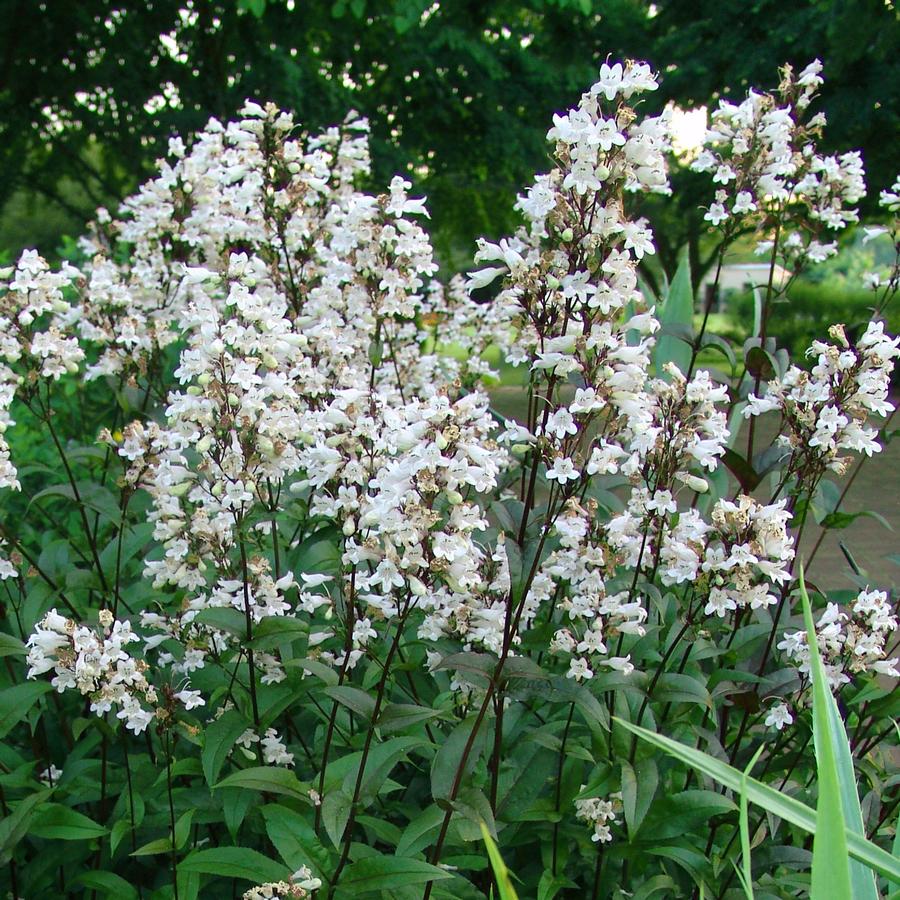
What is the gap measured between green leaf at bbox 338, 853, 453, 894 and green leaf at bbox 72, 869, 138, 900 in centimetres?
65

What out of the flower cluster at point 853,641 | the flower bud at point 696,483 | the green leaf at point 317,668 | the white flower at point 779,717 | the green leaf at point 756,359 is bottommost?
the green leaf at point 317,668

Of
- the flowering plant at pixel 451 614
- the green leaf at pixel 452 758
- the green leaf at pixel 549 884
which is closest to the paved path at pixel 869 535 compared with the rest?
the flowering plant at pixel 451 614

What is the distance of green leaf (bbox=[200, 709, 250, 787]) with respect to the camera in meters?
2.40

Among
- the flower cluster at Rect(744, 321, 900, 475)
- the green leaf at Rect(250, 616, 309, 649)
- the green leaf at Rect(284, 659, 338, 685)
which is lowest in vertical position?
the green leaf at Rect(284, 659, 338, 685)

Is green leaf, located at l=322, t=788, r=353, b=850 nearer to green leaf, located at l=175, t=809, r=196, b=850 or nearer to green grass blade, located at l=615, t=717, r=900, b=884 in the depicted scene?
green leaf, located at l=175, t=809, r=196, b=850

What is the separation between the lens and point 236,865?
235cm

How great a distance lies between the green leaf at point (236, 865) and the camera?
2.31 meters

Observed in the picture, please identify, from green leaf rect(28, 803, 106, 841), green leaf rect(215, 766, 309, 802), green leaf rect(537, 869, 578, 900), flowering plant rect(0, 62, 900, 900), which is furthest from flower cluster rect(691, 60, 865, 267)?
green leaf rect(28, 803, 106, 841)

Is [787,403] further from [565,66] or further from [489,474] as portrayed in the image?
[565,66]

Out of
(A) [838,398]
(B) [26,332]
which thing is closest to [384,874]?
(A) [838,398]

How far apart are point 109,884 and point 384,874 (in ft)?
2.73

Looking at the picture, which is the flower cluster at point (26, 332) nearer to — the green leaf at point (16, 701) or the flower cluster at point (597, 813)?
the green leaf at point (16, 701)

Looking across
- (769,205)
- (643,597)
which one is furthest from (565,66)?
(643,597)

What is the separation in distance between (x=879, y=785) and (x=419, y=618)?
4.72 ft
